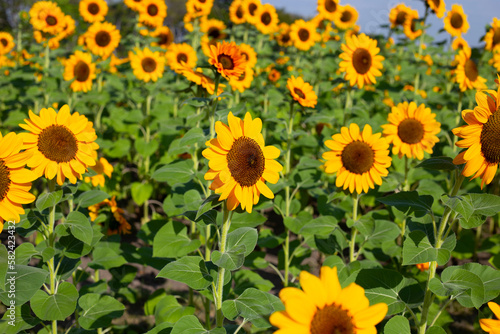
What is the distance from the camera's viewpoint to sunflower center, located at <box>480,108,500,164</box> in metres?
1.90

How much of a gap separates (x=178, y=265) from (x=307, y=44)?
6.21 metres

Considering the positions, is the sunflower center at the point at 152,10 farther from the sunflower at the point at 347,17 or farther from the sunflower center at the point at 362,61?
the sunflower center at the point at 362,61

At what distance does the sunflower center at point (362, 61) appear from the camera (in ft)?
14.7

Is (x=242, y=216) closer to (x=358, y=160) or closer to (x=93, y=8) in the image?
(x=358, y=160)

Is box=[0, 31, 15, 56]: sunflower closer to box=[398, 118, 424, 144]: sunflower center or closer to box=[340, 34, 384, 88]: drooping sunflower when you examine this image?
box=[340, 34, 384, 88]: drooping sunflower

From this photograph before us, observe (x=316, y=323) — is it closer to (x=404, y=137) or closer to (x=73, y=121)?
(x=73, y=121)

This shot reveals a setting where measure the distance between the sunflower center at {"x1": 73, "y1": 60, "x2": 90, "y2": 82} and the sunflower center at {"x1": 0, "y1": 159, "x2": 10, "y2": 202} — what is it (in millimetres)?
4090

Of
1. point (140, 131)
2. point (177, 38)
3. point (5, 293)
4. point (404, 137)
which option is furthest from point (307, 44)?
point (177, 38)

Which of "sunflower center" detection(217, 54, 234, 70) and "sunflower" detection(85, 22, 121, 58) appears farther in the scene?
"sunflower" detection(85, 22, 121, 58)

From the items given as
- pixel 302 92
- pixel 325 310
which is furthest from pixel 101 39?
pixel 325 310

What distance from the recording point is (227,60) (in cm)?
297

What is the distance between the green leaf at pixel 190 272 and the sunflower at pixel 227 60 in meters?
1.37

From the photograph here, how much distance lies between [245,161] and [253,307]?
71 cm

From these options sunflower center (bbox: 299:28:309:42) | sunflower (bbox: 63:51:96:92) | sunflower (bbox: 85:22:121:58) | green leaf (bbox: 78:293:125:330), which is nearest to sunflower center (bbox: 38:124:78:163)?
green leaf (bbox: 78:293:125:330)
